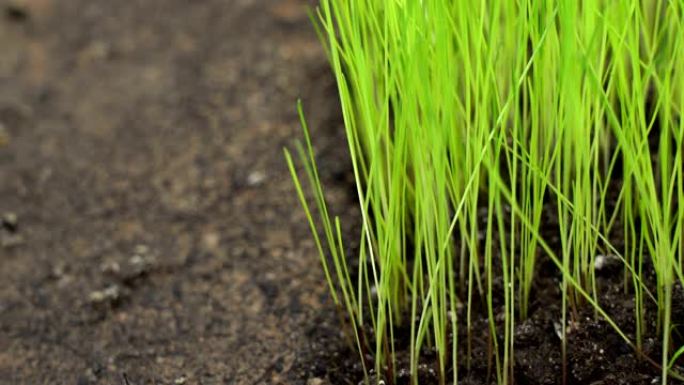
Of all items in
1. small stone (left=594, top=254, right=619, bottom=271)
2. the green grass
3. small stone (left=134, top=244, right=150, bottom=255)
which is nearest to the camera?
the green grass

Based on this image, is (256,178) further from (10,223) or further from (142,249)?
(10,223)

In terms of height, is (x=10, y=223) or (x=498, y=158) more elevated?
(x=498, y=158)

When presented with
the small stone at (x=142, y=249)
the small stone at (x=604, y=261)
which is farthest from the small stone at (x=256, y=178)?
the small stone at (x=604, y=261)

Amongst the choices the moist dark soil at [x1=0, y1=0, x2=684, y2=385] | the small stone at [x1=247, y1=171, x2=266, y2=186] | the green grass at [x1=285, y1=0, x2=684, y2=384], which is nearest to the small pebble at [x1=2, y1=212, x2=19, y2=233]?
the moist dark soil at [x1=0, y1=0, x2=684, y2=385]

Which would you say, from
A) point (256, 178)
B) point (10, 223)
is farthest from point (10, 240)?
point (256, 178)

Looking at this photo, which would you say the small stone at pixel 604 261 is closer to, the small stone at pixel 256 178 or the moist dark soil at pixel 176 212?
the moist dark soil at pixel 176 212

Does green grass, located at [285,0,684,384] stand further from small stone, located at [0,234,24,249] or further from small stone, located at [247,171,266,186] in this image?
small stone, located at [0,234,24,249]

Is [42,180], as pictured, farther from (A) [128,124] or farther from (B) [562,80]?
(B) [562,80]
